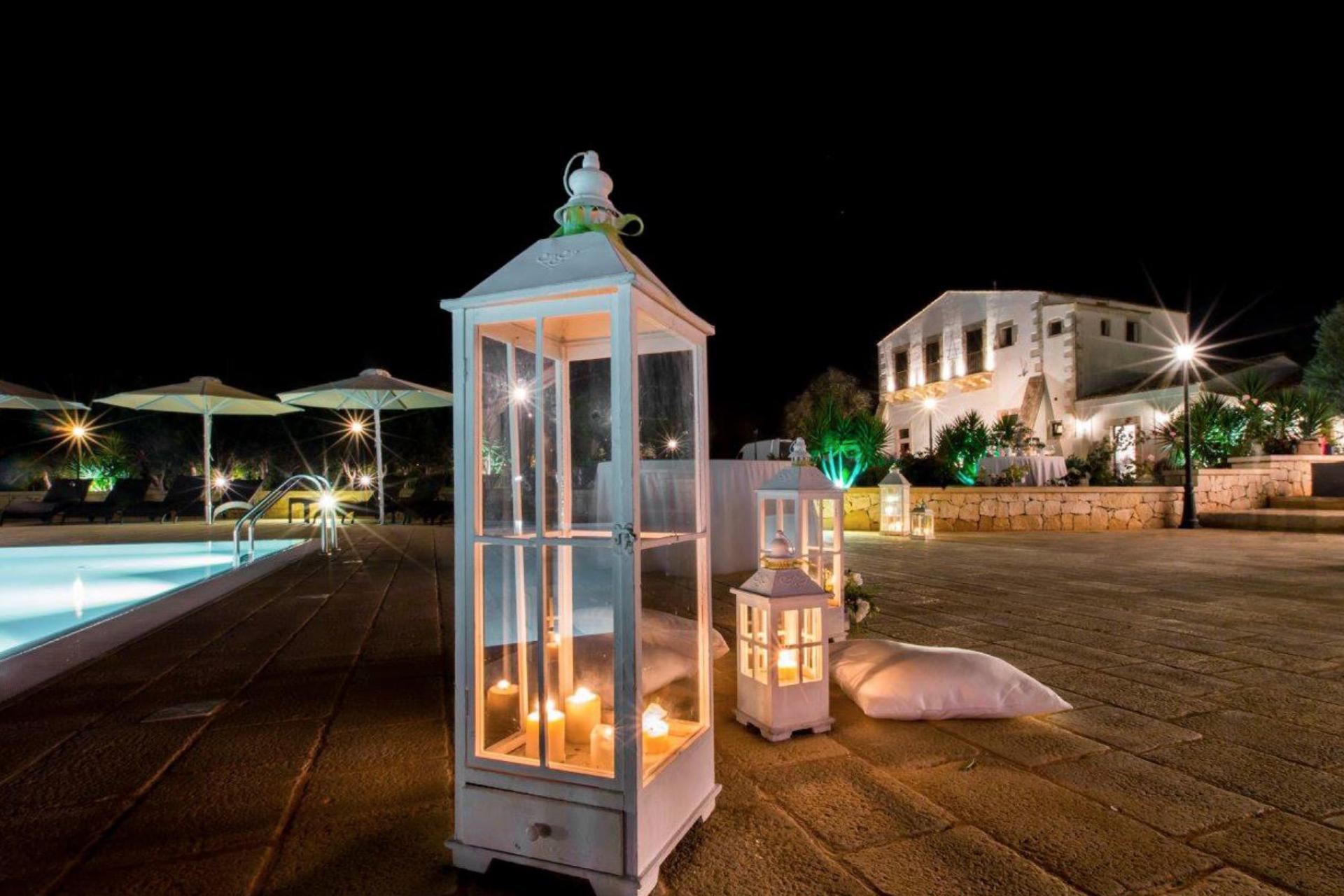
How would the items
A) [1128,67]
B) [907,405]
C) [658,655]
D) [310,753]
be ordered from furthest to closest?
1. [907,405]
2. [1128,67]
3. [310,753]
4. [658,655]

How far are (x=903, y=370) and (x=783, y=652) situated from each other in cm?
2571

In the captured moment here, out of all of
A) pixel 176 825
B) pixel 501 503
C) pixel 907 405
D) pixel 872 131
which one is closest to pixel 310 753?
pixel 176 825

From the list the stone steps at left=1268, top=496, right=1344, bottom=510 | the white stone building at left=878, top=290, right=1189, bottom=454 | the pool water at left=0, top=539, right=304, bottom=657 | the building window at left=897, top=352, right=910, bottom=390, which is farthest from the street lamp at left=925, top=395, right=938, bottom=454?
the pool water at left=0, top=539, right=304, bottom=657

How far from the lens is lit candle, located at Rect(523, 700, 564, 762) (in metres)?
1.38

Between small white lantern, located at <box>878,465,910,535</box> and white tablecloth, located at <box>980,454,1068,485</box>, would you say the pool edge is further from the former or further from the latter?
white tablecloth, located at <box>980,454,1068,485</box>

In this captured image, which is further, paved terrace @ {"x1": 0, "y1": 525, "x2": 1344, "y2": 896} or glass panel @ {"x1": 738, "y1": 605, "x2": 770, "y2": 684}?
glass panel @ {"x1": 738, "y1": 605, "x2": 770, "y2": 684}

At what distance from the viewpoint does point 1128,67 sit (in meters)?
8.44

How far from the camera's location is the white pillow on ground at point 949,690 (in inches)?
84.4

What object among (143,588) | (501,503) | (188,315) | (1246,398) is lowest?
(143,588)

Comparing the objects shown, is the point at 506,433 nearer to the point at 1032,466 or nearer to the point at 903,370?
the point at 1032,466

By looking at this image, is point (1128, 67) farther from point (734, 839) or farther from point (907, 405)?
point (907, 405)

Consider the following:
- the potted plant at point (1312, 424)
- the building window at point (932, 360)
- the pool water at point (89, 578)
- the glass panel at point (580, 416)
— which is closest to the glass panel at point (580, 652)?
the glass panel at point (580, 416)

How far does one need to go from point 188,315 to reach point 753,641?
854 inches

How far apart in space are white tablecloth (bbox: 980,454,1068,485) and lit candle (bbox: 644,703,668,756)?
473 inches
